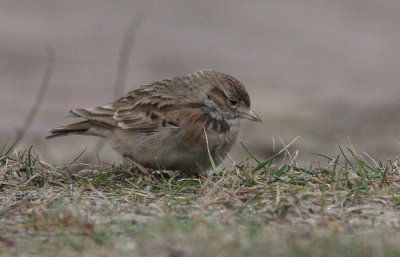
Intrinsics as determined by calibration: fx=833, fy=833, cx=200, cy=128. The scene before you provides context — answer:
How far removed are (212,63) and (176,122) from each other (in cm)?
1106

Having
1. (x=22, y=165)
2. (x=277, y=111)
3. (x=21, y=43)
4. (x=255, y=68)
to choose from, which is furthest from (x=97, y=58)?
(x=22, y=165)

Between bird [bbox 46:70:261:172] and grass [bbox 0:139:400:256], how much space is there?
0.33m

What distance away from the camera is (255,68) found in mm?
19984

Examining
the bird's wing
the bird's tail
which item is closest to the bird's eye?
the bird's wing

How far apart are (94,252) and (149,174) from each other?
310 cm

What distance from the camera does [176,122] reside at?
857cm

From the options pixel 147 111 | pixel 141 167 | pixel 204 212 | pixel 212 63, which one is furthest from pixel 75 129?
pixel 212 63

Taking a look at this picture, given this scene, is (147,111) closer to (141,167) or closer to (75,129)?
(141,167)

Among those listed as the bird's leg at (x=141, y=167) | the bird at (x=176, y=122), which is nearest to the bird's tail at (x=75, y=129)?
the bird at (x=176, y=122)

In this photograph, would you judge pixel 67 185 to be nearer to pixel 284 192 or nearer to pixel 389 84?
pixel 284 192

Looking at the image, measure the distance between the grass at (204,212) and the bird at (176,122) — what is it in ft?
1.09

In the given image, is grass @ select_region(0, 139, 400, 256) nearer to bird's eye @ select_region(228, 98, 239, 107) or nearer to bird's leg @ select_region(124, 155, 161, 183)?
bird's leg @ select_region(124, 155, 161, 183)

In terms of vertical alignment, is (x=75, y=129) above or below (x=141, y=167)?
above

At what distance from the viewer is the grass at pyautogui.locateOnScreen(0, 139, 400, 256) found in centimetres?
532
